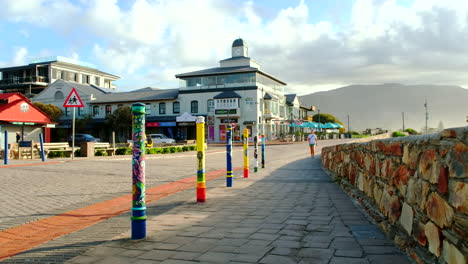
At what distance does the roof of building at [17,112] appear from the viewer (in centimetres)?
2650

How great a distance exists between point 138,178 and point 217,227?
1.20 metres

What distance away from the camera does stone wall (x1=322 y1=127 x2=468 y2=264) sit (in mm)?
2396

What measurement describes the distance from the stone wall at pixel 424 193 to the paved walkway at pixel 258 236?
270mm

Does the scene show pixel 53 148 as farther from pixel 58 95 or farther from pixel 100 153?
pixel 58 95

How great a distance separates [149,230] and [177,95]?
2067 inches

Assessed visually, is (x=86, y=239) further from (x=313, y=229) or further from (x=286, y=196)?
(x=286, y=196)

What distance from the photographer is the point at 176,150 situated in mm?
27484

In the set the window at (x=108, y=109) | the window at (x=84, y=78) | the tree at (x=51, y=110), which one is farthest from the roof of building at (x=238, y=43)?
the window at (x=84, y=78)

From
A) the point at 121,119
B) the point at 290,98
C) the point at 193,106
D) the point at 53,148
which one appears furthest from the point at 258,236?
the point at 290,98

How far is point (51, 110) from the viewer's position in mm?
56125

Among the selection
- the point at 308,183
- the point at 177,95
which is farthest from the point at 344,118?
the point at 308,183

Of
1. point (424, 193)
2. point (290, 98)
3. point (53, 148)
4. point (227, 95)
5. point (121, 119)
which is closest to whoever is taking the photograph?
point (424, 193)

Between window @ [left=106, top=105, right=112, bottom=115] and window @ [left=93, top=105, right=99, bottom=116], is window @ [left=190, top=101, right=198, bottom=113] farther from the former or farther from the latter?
window @ [left=93, top=105, right=99, bottom=116]

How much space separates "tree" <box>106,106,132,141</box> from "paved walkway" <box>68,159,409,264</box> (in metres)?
48.1
